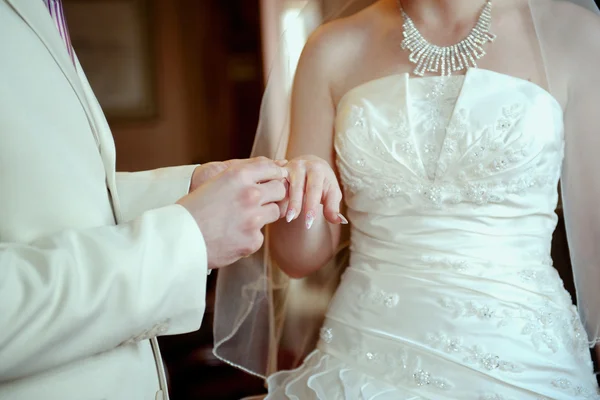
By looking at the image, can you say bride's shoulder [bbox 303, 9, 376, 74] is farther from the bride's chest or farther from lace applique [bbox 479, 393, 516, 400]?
lace applique [bbox 479, 393, 516, 400]

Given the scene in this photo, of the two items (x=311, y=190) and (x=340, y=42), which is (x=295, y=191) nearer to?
(x=311, y=190)

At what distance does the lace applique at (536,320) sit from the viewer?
3.33 feet

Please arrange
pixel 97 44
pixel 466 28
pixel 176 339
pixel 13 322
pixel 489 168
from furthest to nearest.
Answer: pixel 97 44
pixel 176 339
pixel 466 28
pixel 489 168
pixel 13 322

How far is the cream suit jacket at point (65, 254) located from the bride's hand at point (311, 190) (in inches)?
8.8

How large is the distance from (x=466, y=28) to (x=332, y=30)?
0.28 m

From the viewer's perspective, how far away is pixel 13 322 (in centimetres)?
54

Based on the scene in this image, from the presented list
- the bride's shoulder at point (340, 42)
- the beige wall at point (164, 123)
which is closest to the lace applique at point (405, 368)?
the bride's shoulder at point (340, 42)

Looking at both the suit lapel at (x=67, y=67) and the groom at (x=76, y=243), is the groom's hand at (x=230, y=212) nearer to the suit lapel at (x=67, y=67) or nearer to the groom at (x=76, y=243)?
the groom at (x=76, y=243)

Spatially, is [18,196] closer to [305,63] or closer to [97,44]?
[305,63]

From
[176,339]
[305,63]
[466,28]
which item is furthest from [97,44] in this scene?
[466,28]

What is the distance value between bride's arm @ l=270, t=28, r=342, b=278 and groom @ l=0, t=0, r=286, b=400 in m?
0.47

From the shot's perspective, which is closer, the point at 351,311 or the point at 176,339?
the point at 351,311

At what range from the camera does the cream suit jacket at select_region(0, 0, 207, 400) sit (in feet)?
1.85

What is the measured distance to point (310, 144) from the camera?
1.23 metres
